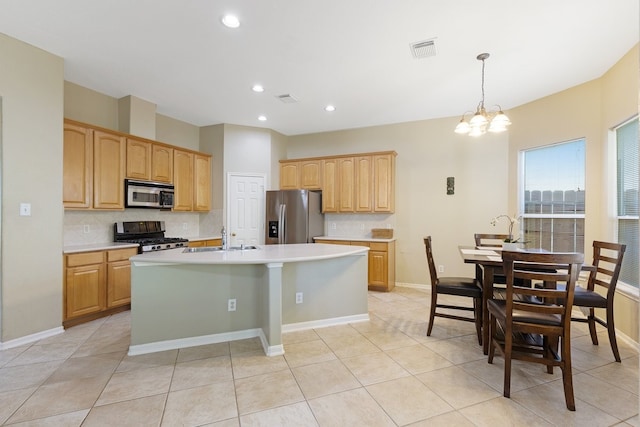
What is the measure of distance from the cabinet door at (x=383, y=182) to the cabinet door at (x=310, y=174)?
1032 millimetres

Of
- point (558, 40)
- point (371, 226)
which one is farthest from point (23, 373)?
point (558, 40)

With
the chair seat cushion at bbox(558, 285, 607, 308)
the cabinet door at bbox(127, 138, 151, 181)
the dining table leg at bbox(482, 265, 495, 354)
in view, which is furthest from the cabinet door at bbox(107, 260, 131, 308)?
the chair seat cushion at bbox(558, 285, 607, 308)

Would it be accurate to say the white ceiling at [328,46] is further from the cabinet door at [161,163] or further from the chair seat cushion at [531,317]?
the chair seat cushion at [531,317]

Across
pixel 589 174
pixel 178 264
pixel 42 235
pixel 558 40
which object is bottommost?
pixel 178 264

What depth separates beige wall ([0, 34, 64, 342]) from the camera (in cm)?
270

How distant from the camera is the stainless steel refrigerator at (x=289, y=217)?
5086mm

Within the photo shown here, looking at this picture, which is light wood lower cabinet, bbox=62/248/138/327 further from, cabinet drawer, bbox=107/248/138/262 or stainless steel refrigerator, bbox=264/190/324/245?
stainless steel refrigerator, bbox=264/190/324/245

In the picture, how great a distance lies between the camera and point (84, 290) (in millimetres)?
3297

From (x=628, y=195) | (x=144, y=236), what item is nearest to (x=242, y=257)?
(x=144, y=236)

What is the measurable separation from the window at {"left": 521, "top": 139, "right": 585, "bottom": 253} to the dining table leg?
216 centimetres

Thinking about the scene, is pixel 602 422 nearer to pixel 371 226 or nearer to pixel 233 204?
pixel 371 226

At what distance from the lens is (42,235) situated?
2.92 meters

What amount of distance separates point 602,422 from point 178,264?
3.25 metres

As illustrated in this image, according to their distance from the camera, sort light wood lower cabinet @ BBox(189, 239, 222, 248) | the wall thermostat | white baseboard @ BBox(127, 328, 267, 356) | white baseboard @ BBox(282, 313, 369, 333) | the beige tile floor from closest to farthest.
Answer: the beige tile floor
white baseboard @ BBox(127, 328, 267, 356)
white baseboard @ BBox(282, 313, 369, 333)
light wood lower cabinet @ BBox(189, 239, 222, 248)
the wall thermostat
